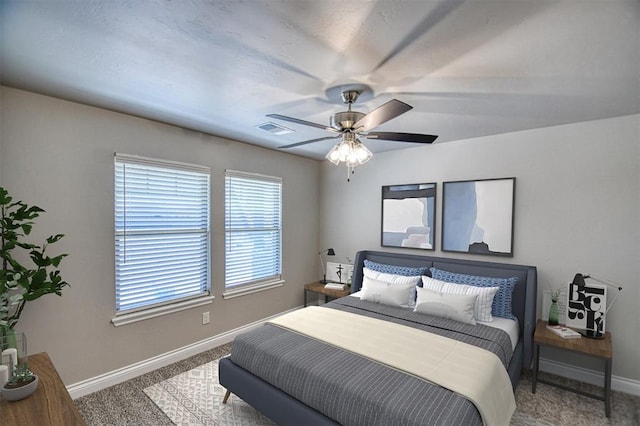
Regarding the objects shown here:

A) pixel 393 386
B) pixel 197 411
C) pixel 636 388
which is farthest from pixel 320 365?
pixel 636 388

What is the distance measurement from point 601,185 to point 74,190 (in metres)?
4.74

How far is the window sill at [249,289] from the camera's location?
374 centimetres

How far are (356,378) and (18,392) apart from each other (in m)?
1.80

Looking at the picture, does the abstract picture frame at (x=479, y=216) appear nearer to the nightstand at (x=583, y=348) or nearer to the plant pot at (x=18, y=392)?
the nightstand at (x=583, y=348)

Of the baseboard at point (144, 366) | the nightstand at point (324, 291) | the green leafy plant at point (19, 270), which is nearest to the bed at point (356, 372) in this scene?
the nightstand at point (324, 291)

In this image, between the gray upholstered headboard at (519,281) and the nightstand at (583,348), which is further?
the gray upholstered headboard at (519,281)

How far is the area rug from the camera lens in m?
2.36

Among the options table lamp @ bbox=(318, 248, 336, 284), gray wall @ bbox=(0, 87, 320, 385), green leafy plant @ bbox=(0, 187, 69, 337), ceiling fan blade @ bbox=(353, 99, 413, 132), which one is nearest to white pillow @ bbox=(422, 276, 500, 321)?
table lamp @ bbox=(318, 248, 336, 284)

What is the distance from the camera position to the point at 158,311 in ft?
10.1

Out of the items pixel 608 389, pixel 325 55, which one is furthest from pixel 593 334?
pixel 325 55

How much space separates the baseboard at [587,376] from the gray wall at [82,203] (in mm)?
3724

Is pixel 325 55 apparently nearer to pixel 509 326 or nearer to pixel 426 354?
pixel 426 354

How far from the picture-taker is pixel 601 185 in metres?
2.85

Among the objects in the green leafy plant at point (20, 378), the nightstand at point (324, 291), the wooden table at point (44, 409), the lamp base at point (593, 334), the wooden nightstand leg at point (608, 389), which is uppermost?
the green leafy plant at point (20, 378)
